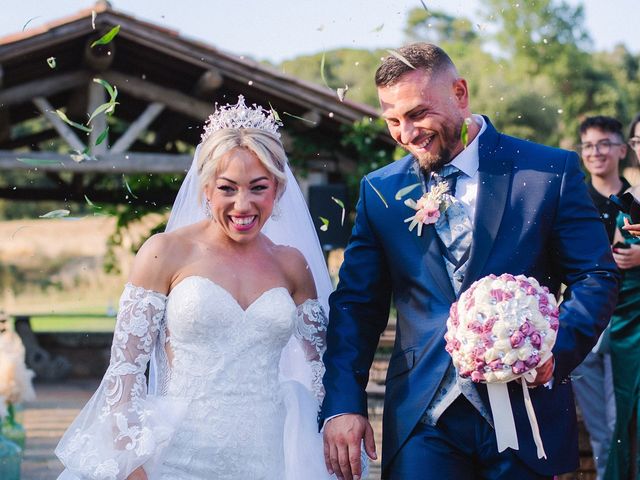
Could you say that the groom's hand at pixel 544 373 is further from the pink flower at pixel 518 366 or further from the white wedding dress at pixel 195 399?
the white wedding dress at pixel 195 399

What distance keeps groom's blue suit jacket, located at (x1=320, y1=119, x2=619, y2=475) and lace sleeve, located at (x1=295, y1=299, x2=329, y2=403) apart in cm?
24

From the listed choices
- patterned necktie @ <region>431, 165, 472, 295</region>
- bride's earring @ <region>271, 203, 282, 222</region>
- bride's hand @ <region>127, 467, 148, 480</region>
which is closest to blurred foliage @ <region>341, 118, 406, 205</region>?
bride's earring @ <region>271, 203, 282, 222</region>

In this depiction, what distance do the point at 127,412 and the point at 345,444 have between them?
2.70ft

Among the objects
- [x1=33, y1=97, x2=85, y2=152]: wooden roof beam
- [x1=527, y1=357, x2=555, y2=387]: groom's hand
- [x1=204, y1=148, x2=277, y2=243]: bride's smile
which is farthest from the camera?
[x1=33, y1=97, x2=85, y2=152]: wooden roof beam

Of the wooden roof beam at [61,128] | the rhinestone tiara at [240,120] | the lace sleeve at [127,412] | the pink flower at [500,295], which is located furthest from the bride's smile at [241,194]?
the wooden roof beam at [61,128]

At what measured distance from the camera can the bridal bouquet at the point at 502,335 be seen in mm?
3168

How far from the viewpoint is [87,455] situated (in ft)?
12.1

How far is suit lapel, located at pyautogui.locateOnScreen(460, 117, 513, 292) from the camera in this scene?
3.50m

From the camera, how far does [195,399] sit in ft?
12.6

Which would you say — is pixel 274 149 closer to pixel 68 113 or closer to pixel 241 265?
pixel 241 265

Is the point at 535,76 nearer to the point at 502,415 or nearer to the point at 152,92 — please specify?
the point at 152,92

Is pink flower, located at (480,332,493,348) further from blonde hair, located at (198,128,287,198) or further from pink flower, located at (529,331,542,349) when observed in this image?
blonde hair, located at (198,128,287,198)

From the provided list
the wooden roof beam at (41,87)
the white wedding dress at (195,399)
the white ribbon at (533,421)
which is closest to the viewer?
the white ribbon at (533,421)

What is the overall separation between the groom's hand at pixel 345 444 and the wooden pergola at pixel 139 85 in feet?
21.8
